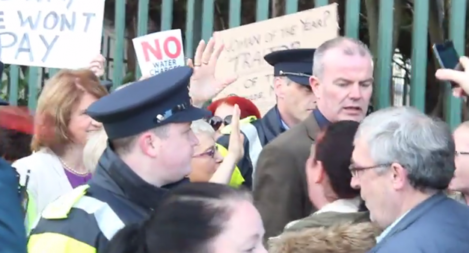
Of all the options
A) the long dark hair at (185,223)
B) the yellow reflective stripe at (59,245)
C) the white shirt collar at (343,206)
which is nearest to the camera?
the long dark hair at (185,223)

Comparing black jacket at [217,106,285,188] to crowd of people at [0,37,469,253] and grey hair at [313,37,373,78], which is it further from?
crowd of people at [0,37,469,253]

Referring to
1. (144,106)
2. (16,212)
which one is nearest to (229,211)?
(144,106)

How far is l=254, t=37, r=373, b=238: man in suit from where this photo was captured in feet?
11.5

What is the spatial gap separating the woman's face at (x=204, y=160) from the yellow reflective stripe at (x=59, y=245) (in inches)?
62.1

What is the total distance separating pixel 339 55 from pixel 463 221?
1.25 metres

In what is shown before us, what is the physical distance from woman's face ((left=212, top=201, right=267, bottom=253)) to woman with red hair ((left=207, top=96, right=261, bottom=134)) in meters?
2.59

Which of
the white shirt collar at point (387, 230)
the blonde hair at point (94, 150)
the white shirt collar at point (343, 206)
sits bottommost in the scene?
the white shirt collar at point (387, 230)

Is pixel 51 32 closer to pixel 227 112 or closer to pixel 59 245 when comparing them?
pixel 227 112

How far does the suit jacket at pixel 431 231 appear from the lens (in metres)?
2.67

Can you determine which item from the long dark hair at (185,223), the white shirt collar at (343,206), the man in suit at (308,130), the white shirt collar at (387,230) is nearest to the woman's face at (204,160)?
the man in suit at (308,130)

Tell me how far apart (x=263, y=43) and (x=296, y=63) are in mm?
755

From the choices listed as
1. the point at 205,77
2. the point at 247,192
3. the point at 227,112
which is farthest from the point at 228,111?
the point at 247,192

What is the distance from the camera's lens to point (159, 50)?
4844 mm

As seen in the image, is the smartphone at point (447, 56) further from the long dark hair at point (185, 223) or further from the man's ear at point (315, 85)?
the long dark hair at point (185, 223)
